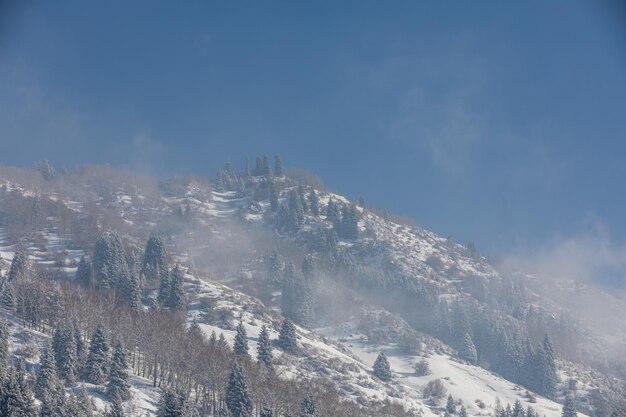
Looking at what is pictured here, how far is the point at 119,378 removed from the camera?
8112 centimetres

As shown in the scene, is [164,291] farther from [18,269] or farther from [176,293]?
[18,269]

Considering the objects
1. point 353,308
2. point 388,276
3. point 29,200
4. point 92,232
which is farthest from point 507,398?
point 29,200

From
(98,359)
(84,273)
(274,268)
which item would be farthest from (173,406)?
(274,268)

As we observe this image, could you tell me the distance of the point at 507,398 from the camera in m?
131

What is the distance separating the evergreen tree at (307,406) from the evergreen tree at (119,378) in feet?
72.0

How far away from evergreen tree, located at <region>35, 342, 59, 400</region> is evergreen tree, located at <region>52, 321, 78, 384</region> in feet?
14.1

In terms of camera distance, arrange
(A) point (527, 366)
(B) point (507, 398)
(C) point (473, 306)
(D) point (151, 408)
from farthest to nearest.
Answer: (C) point (473, 306), (A) point (527, 366), (B) point (507, 398), (D) point (151, 408)

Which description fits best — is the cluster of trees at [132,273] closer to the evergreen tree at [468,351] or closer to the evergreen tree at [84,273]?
the evergreen tree at [84,273]

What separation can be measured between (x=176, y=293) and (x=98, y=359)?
46.9 meters

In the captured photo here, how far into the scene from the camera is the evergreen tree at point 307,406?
7975cm

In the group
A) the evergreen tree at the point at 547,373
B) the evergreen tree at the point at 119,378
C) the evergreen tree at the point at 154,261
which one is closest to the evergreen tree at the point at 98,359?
the evergreen tree at the point at 119,378

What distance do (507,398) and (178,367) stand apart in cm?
7265

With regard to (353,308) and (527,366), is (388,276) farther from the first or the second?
(527,366)

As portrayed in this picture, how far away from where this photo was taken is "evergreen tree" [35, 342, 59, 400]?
238 feet
